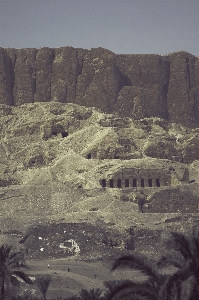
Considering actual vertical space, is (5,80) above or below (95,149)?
above

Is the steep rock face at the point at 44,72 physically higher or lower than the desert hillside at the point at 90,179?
higher

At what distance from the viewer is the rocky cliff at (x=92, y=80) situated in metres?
108

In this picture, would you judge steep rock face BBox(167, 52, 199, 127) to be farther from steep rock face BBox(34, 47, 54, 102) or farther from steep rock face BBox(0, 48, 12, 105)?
steep rock face BBox(0, 48, 12, 105)

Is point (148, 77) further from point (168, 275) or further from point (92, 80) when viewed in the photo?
point (168, 275)

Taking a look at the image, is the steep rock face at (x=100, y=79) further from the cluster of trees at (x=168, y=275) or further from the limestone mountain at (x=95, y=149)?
the cluster of trees at (x=168, y=275)

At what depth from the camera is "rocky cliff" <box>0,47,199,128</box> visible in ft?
355

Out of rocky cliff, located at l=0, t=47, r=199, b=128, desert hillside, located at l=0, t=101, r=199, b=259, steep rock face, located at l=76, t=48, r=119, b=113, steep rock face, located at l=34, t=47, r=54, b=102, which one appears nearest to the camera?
desert hillside, located at l=0, t=101, r=199, b=259

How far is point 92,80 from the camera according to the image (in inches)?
4274

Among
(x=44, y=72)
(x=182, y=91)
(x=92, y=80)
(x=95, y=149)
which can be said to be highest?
(x=44, y=72)

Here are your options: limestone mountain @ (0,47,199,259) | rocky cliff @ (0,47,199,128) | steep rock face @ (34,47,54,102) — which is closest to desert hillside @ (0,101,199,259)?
limestone mountain @ (0,47,199,259)

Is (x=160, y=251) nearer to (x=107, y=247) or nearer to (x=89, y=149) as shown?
(x=107, y=247)

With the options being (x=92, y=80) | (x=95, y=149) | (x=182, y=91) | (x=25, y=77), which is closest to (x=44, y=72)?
(x=25, y=77)

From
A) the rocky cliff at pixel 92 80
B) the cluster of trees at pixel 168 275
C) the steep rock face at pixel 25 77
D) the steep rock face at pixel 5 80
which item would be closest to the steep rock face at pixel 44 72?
the rocky cliff at pixel 92 80

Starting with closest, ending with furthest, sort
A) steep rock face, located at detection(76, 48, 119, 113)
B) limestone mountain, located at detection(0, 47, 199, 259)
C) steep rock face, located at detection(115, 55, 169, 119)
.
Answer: limestone mountain, located at detection(0, 47, 199, 259) < steep rock face, located at detection(76, 48, 119, 113) < steep rock face, located at detection(115, 55, 169, 119)
